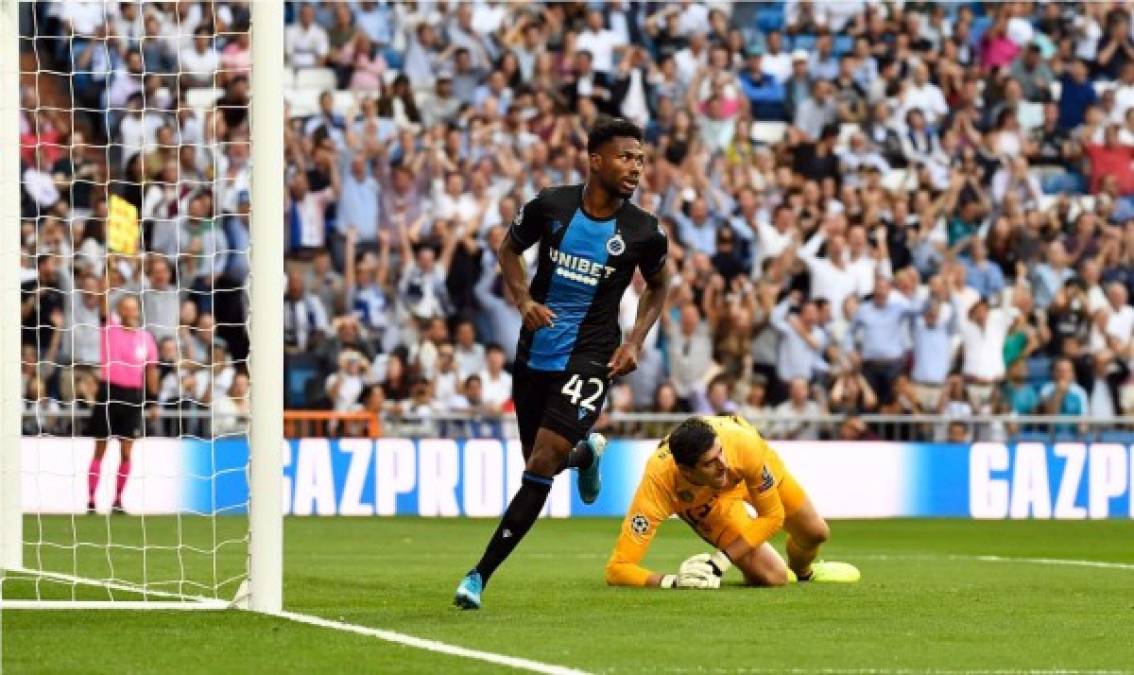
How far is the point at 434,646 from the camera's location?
27.0 feet

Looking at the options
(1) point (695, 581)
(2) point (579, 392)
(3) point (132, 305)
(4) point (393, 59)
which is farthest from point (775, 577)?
(4) point (393, 59)

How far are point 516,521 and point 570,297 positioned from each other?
3.68ft

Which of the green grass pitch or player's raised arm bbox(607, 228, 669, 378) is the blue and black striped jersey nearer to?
player's raised arm bbox(607, 228, 669, 378)

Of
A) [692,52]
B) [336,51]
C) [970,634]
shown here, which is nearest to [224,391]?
[336,51]

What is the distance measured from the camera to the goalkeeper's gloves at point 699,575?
38.4 feet

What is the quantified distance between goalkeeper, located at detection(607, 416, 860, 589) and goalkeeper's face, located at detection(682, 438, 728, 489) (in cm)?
11

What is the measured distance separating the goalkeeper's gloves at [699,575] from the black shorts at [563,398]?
60.2 inches

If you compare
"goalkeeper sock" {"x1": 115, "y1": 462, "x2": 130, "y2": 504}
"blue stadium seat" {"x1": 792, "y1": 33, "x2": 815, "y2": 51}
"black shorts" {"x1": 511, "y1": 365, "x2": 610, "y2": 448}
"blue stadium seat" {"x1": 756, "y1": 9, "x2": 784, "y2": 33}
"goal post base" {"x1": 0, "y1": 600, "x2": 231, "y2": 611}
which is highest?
"blue stadium seat" {"x1": 756, "y1": 9, "x2": 784, "y2": 33}

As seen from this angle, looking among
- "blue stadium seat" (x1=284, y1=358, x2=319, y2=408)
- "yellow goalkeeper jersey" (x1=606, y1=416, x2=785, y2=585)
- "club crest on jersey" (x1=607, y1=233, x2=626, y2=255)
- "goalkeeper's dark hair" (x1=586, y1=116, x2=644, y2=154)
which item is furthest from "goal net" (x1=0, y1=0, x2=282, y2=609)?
"goalkeeper's dark hair" (x1=586, y1=116, x2=644, y2=154)

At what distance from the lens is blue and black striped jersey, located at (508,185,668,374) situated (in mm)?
10562

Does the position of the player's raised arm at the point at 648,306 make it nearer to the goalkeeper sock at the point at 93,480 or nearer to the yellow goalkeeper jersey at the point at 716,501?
the yellow goalkeeper jersey at the point at 716,501

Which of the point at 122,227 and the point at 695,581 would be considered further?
the point at 122,227

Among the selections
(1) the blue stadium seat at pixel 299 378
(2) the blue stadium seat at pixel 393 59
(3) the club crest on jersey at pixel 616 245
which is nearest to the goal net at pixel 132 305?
(1) the blue stadium seat at pixel 299 378

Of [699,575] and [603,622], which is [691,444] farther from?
[603,622]
